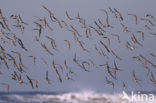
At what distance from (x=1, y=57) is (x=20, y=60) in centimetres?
186

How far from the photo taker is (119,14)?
24.7 metres

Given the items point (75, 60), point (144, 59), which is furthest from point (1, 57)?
point (144, 59)

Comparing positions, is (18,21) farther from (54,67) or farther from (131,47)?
(131,47)

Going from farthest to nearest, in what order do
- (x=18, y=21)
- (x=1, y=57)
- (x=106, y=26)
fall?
(x=1, y=57), (x=18, y=21), (x=106, y=26)

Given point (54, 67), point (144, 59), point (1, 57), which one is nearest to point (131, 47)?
point (144, 59)

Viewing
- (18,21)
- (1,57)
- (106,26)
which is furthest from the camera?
(1,57)

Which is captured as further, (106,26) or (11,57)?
(11,57)

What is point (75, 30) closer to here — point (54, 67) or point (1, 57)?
point (54, 67)

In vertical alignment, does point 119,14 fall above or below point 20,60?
above

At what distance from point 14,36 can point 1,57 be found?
2.42 m

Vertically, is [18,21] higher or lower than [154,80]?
higher

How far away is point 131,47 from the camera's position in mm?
25328

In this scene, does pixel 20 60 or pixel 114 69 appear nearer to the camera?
pixel 114 69

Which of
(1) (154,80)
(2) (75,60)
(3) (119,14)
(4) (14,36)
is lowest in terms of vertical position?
(1) (154,80)
